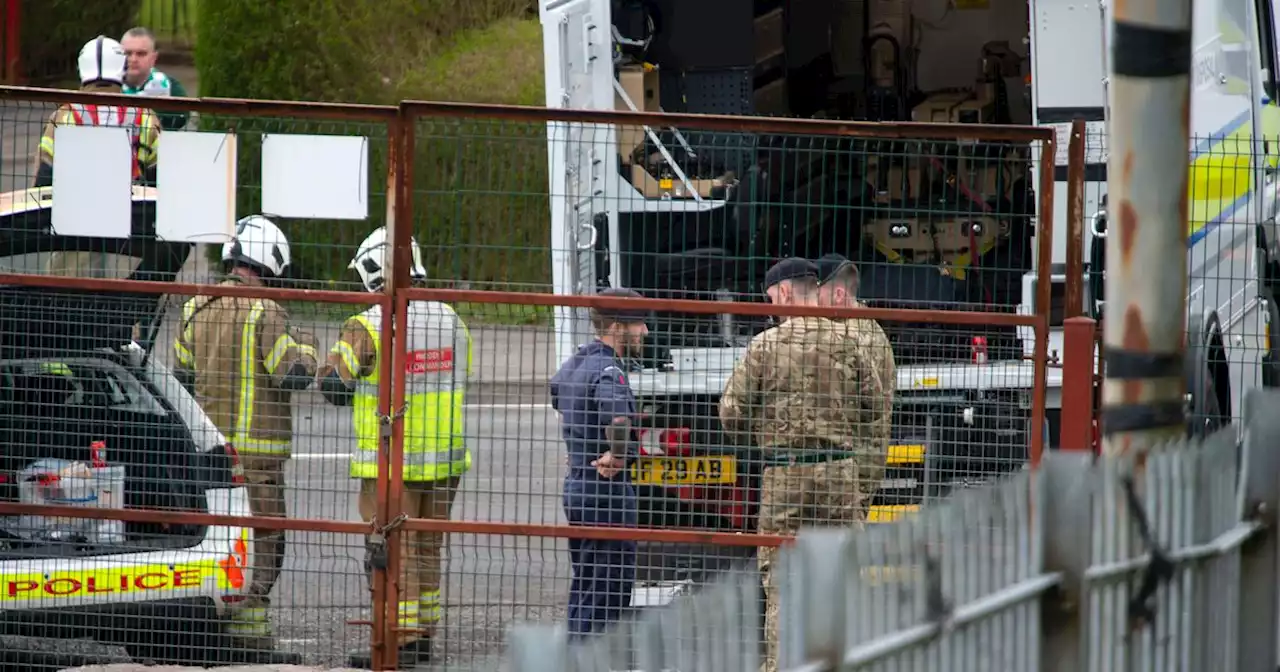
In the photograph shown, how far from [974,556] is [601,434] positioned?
3.32 meters

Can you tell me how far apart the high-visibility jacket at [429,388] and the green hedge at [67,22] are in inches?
746

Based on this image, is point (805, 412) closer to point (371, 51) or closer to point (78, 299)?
point (78, 299)

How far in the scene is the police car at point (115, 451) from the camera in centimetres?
648

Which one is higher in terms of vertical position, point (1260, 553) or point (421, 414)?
point (421, 414)

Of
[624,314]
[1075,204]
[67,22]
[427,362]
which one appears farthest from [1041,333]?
[67,22]

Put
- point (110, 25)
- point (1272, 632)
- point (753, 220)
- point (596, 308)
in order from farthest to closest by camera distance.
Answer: point (110, 25) < point (753, 220) < point (596, 308) < point (1272, 632)

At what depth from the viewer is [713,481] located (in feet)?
20.9

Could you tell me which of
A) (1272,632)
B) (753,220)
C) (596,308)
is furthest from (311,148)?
(1272,632)

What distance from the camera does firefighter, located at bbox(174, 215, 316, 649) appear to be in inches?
254

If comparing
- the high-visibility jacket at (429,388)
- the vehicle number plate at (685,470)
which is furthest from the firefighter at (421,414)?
the vehicle number plate at (685,470)

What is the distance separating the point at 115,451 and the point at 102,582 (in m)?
0.53

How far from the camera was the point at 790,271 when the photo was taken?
655cm

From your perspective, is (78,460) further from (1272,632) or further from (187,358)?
(1272,632)

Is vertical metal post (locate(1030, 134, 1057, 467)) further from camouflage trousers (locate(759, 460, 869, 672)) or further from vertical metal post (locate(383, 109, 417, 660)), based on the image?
vertical metal post (locate(383, 109, 417, 660))
